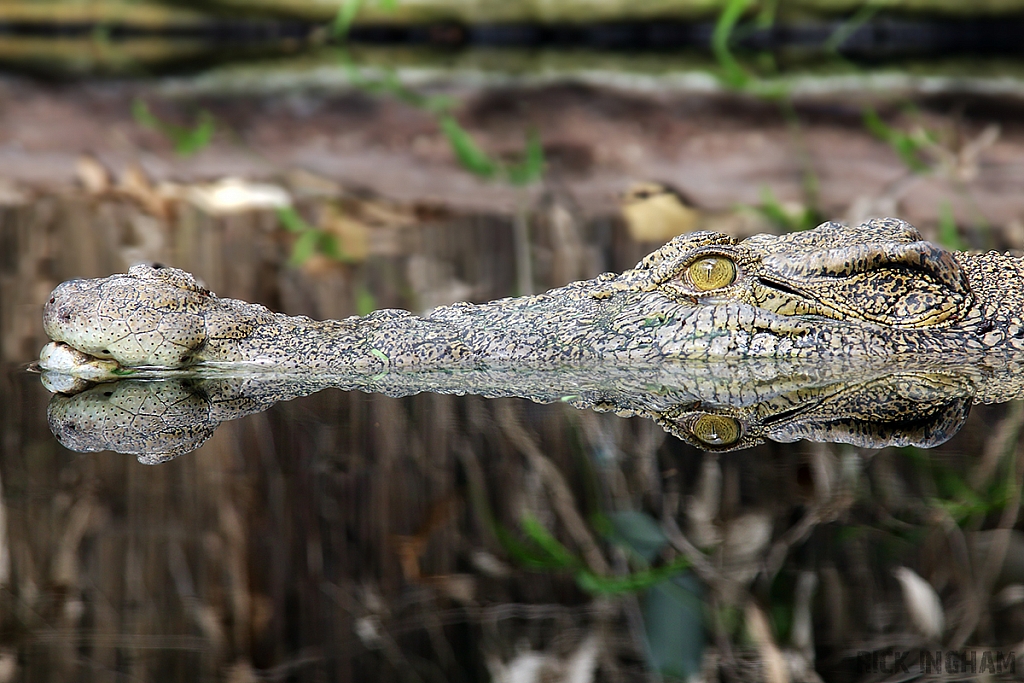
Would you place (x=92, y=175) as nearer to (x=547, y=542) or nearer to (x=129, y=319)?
(x=129, y=319)

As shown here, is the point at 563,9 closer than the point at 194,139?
No

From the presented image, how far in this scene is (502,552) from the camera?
6.98ft

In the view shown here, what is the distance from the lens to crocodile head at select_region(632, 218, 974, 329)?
336cm

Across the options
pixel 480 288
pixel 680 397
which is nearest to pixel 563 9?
pixel 480 288

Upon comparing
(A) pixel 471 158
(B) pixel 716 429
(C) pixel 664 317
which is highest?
(A) pixel 471 158

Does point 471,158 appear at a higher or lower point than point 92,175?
lower

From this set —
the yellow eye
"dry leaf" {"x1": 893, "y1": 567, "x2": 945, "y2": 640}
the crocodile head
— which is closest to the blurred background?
"dry leaf" {"x1": 893, "y1": 567, "x2": 945, "y2": 640}

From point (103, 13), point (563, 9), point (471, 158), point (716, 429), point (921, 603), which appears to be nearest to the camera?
point (921, 603)

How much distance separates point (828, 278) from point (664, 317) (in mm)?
498

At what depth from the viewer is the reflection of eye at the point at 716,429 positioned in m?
2.81

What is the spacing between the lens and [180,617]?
1926 mm

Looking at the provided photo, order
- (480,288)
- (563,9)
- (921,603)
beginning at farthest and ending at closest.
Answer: (563,9) < (480,288) < (921,603)

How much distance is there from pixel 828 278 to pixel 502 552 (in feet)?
5.51

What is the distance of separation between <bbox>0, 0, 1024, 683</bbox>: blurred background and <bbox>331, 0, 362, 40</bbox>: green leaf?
0.05 m
